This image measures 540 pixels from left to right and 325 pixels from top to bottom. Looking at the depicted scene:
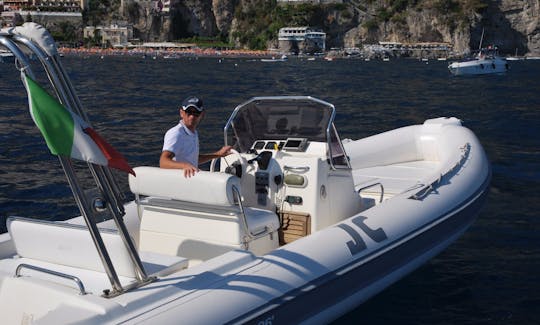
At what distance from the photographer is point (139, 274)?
499 cm

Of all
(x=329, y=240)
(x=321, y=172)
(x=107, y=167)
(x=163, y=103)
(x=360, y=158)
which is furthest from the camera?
(x=163, y=103)

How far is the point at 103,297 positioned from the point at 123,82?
44.5m

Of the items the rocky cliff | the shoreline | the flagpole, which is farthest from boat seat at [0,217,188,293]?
the rocky cliff

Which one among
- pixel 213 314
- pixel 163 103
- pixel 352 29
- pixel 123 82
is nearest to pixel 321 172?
pixel 213 314

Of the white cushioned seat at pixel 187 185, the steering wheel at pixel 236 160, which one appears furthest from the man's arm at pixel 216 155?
the white cushioned seat at pixel 187 185

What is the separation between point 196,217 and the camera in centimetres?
618

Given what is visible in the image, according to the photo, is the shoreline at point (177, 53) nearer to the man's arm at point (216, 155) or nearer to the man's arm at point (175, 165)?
the man's arm at point (216, 155)

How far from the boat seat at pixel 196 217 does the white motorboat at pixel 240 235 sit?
1 centimetres

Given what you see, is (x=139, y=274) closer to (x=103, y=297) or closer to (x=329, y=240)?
(x=103, y=297)

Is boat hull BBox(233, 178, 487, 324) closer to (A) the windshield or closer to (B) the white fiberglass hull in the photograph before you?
(B) the white fiberglass hull

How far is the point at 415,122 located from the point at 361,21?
10373 cm

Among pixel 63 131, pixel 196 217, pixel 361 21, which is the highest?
pixel 361 21

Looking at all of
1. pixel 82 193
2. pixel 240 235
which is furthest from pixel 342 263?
pixel 82 193

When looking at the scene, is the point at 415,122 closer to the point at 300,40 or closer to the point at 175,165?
the point at 175,165
